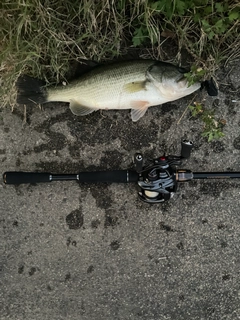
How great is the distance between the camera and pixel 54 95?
100.0 inches

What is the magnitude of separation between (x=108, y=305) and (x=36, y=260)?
59 centimetres

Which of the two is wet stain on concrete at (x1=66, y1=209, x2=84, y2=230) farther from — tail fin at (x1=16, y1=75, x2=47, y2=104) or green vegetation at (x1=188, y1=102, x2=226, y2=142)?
green vegetation at (x1=188, y1=102, x2=226, y2=142)

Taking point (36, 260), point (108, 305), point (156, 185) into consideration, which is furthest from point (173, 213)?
point (36, 260)

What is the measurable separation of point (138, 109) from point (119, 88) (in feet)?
0.64

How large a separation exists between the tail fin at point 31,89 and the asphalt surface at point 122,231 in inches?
12.4

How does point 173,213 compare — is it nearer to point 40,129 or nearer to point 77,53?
point 40,129

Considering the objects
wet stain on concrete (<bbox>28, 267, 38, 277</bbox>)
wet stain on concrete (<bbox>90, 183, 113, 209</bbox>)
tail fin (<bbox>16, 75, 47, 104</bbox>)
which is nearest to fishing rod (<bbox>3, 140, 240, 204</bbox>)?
wet stain on concrete (<bbox>90, 183, 113, 209</bbox>)

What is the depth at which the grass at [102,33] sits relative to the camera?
7.85 feet

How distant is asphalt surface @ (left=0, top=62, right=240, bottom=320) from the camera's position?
2564mm

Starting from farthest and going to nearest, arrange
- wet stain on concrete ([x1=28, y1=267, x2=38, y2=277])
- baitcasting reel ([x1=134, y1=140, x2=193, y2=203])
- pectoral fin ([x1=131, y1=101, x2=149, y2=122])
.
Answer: wet stain on concrete ([x1=28, y1=267, x2=38, y2=277])
pectoral fin ([x1=131, y1=101, x2=149, y2=122])
baitcasting reel ([x1=134, y1=140, x2=193, y2=203])

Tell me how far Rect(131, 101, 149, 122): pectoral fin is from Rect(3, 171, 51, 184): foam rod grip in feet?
2.28

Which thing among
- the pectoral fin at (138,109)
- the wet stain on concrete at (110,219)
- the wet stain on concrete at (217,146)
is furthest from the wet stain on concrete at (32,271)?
the wet stain on concrete at (217,146)

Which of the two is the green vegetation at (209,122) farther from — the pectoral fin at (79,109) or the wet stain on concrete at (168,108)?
the pectoral fin at (79,109)

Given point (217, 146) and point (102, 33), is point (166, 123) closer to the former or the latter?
point (217, 146)
